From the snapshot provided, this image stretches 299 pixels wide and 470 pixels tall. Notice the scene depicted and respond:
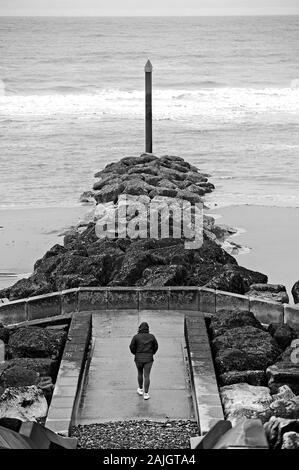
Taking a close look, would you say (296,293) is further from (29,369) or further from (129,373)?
(29,369)

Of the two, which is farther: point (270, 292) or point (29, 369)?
point (270, 292)

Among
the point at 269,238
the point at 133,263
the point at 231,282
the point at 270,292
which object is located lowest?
the point at 269,238

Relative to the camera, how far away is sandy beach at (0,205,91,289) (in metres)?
20.3

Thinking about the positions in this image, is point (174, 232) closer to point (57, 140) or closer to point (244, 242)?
point (244, 242)

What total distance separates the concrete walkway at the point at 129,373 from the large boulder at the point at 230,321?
0.48m

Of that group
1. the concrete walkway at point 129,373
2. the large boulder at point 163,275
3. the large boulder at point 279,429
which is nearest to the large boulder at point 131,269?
Answer: the large boulder at point 163,275

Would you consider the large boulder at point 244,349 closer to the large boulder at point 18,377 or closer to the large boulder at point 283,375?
the large boulder at point 283,375

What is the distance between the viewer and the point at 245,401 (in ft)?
38.0

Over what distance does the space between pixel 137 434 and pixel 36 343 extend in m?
2.89

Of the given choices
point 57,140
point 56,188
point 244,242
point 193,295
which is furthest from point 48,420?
point 57,140

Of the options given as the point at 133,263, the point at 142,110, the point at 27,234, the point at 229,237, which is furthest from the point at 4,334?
the point at 142,110

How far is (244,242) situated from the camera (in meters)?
22.1

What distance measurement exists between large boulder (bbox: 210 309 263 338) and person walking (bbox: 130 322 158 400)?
6.91 feet
